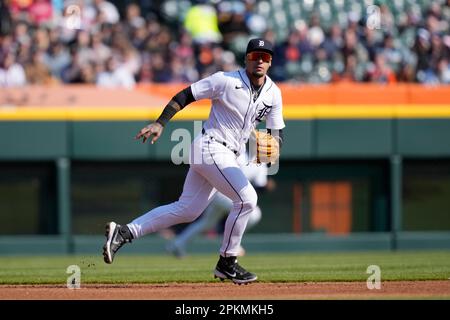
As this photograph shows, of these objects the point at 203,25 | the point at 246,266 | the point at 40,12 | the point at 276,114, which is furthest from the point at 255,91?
the point at 203,25

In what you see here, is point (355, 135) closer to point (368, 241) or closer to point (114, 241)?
point (368, 241)

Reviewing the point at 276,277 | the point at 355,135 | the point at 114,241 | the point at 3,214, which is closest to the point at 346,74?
the point at 355,135

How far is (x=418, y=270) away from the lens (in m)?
9.84

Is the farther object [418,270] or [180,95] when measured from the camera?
[418,270]

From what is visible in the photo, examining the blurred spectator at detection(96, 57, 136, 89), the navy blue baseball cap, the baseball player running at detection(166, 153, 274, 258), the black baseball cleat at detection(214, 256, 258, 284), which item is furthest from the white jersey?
the blurred spectator at detection(96, 57, 136, 89)

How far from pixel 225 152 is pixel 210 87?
0.53 m

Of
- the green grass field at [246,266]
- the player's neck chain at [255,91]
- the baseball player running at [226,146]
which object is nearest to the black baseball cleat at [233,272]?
the baseball player running at [226,146]

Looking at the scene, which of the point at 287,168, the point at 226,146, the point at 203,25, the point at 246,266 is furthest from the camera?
the point at 203,25

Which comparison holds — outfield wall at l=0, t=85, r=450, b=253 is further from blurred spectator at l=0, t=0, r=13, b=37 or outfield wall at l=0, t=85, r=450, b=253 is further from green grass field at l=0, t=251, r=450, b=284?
green grass field at l=0, t=251, r=450, b=284

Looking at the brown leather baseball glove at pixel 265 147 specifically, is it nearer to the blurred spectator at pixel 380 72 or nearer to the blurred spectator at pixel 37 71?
the blurred spectator at pixel 37 71

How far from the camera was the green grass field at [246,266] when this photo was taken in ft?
29.5

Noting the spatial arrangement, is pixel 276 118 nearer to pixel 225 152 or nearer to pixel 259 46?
pixel 225 152

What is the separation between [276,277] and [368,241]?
21.0 feet

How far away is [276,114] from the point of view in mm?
8367
